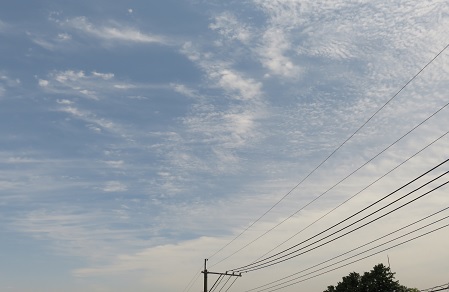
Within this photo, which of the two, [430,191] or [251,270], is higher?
[251,270]

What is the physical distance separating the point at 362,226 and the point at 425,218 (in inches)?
124

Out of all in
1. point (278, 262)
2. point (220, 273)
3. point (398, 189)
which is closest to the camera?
point (398, 189)

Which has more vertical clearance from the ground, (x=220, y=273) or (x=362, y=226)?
(x=220, y=273)

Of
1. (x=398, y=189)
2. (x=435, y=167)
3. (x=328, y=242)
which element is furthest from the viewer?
(x=328, y=242)

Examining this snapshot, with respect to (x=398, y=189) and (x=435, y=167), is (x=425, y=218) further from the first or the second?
(x=435, y=167)

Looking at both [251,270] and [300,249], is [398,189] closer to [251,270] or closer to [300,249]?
[300,249]

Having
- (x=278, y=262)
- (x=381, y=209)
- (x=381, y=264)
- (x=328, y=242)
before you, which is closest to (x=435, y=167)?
(x=381, y=209)

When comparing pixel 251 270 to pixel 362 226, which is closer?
pixel 362 226

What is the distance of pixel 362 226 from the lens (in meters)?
23.5

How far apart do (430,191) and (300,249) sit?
14.3 m

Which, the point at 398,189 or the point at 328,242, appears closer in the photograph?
the point at 398,189

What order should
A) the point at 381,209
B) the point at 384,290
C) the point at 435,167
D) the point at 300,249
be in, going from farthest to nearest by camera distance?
the point at 384,290, the point at 300,249, the point at 381,209, the point at 435,167

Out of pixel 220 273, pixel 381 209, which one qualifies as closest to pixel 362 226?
pixel 381 209

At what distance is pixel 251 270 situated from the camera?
164 feet
